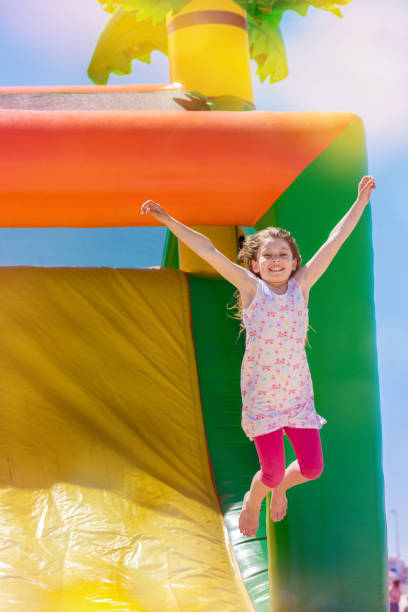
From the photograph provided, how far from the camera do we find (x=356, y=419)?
8.57ft

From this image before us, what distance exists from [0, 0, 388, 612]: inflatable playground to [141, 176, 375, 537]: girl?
517mm

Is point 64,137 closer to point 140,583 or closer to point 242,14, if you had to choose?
point 140,583

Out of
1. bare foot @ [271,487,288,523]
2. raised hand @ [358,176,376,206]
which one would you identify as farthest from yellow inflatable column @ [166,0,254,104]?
bare foot @ [271,487,288,523]

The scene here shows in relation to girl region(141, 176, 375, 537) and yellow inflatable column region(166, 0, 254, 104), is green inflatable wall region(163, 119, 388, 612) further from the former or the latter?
yellow inflatable column region(166, 0, 254, 104)

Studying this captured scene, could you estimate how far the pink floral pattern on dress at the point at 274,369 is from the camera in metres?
2.05

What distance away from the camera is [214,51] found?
4277mm

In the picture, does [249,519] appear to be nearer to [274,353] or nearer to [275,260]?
[274,353]

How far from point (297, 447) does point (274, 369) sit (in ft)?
0.77

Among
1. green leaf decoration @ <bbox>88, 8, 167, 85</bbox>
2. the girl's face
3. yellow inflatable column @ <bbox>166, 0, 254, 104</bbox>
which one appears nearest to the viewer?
the girl's face

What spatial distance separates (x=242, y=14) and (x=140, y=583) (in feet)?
10.2

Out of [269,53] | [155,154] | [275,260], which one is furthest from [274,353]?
[269,53]

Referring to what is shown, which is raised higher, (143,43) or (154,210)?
(143,43)

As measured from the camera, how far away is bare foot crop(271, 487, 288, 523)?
7.89ft

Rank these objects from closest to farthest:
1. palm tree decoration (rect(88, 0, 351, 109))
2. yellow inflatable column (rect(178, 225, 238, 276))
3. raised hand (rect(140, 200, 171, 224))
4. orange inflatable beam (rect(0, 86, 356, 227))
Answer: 1. raised hand (rect(140, 200, 171, 224))
2. orange inflatable beam (rect(0, 86, 356, 227))
3. yellow inflatable column (rect(178, 225, 238, 276))
4. palm tree decoration (rect(88, 0, 351, 109))
